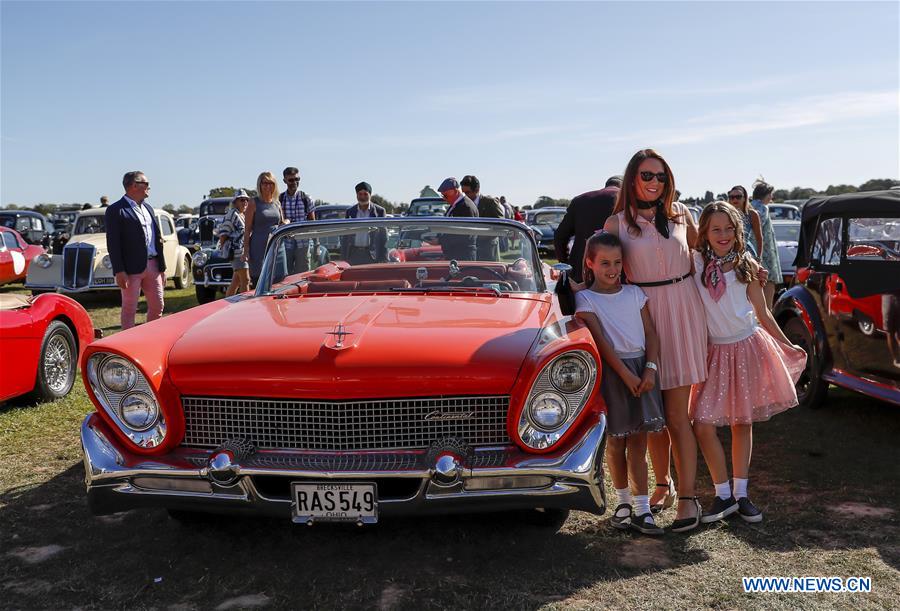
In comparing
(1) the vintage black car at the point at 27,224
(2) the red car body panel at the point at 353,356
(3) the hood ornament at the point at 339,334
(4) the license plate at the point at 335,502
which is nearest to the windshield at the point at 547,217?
(1) the vintage black car at the point at 27,224

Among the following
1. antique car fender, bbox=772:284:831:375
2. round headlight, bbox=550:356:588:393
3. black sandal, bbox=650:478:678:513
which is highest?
round headlight, bbox=550:356:588:393

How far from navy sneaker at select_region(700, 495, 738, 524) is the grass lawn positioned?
5 centimetres

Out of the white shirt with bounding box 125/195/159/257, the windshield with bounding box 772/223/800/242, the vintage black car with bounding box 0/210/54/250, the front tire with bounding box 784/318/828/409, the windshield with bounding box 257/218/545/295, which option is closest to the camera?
the windshield with bounding box 257/218/545/295

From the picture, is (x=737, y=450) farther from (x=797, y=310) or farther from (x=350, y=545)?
(x=797, y=310)

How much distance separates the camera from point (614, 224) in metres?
3.99

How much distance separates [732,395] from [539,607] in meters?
1.59

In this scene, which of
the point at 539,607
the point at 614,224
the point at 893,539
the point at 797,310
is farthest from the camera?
Result: the point at 797,310

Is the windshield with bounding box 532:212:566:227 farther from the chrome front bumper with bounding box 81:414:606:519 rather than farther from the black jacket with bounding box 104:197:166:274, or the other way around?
the chrome front bumper with bounding box 81:414:606:519

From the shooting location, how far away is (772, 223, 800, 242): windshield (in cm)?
1408

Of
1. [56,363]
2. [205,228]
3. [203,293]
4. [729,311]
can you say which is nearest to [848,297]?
[729,311]

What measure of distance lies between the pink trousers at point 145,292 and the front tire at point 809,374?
18.3ft

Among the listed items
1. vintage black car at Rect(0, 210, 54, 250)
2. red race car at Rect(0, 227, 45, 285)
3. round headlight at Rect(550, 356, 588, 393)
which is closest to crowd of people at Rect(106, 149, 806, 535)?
round headlight at Rect(550, 356, 588, 393)

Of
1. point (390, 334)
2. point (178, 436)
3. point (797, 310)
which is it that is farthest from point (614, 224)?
point (797, 310)

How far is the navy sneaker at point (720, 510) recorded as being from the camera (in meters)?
3.92
